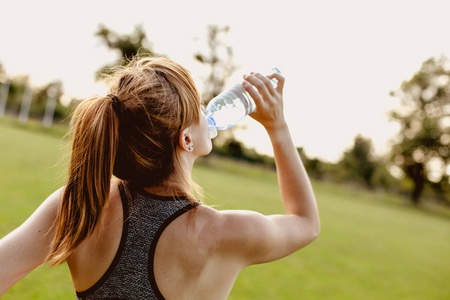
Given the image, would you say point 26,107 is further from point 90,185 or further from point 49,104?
point 90,185

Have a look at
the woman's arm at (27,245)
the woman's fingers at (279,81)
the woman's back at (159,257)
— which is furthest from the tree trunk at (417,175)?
the woman's arm at (27,245)

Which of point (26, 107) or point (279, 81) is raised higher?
point (279, 81)

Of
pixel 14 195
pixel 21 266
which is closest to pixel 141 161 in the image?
pixel 21 266

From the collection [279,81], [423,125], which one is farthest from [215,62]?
[279,81]

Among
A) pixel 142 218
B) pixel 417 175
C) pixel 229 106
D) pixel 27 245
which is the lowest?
pixel 417 175

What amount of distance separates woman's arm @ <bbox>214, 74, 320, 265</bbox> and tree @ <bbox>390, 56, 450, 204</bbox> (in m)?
39.6

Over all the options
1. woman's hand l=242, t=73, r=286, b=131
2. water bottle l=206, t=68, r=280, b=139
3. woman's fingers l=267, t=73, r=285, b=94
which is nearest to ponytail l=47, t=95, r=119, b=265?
woman's hand l=242, t=73, r=286, b=131

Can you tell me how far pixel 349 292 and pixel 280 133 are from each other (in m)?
4.75

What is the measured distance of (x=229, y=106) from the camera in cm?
225

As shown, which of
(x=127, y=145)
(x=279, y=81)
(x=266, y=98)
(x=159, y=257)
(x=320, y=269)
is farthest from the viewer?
(x=320, y=269)

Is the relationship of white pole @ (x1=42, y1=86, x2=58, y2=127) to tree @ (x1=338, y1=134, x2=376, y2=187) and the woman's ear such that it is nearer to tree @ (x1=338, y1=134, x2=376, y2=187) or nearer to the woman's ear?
tree @ (x1=338, y1=134, x2=376, y2=187)

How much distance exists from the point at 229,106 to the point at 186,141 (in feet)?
3.18

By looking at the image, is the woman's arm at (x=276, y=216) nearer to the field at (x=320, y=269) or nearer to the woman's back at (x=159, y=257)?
the woman's back at (x=159, y=257)

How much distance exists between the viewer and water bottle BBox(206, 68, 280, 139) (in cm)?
204
